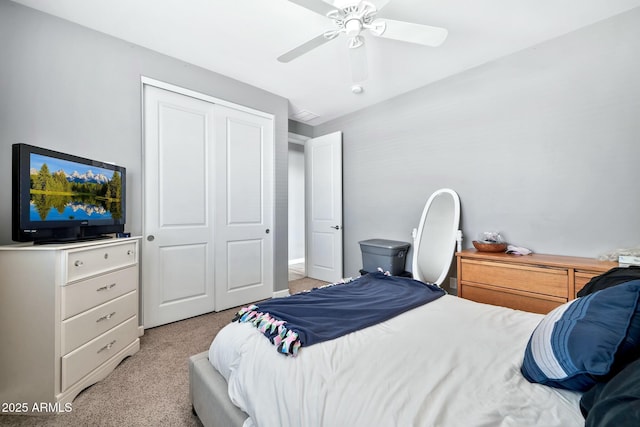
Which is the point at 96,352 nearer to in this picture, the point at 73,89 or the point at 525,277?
the point at 73,89

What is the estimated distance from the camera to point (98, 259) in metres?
1.82

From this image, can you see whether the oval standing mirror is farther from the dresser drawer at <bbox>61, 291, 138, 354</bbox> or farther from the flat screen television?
the flat screen television

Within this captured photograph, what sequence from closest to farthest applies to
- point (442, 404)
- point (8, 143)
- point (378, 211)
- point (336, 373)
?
point (442, 404) → point (336, 373) → point (8, 143) → point (378, 211)

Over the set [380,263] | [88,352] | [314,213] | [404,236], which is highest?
[314,213]

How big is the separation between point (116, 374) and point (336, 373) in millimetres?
1822

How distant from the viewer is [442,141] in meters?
3.08

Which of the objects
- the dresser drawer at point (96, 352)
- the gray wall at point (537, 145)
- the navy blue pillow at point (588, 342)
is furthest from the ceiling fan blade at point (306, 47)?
the dresser drawer at point (96, 352)

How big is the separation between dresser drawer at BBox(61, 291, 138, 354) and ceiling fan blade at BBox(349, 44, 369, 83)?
250cm

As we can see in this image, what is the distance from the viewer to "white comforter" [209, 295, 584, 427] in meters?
0.77

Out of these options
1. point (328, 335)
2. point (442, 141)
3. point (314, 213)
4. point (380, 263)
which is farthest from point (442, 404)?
point (314, 213)

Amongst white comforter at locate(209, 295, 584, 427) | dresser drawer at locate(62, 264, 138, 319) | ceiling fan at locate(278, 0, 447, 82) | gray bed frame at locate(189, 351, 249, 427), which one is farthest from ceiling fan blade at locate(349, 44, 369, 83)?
dresser drawer at locate(62, 264, 138, 319)

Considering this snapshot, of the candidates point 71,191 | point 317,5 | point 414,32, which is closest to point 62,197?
point 71,191

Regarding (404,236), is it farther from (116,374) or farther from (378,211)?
(116,374)

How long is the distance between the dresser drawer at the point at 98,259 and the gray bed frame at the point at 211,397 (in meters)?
0.93
